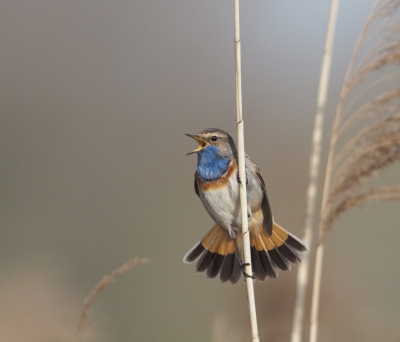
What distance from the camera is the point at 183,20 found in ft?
29.7

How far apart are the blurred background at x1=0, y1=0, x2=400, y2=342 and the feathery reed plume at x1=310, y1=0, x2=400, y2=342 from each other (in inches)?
68.7

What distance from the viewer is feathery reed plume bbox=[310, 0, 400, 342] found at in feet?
7.45

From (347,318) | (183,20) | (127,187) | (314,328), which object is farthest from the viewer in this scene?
(183,20)

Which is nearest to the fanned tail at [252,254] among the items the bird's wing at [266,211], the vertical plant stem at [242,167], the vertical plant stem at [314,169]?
the bird's wing at [266,211]

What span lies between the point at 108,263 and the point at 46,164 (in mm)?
1919

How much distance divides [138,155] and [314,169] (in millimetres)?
5348

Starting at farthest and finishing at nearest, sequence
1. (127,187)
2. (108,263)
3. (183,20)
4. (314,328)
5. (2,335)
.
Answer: (183,20) → (127,187) → (108,263) → (2,335) → (314,328)

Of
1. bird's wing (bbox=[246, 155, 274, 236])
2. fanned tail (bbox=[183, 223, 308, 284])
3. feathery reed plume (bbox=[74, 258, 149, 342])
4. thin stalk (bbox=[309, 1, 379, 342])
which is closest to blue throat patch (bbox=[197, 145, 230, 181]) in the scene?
bird's wing (bbox=[246, 155, 274, 236])

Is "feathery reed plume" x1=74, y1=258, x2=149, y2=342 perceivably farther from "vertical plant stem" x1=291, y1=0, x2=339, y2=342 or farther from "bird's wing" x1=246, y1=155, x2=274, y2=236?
"bird's wing" x1=246, y1=155, x2=274, y2=236

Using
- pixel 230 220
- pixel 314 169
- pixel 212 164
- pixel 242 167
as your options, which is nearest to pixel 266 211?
pixel 230 220

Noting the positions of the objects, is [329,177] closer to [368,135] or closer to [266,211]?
[368,135]

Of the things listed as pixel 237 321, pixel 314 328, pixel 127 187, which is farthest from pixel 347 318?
pixel 127 187

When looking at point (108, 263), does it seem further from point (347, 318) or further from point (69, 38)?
point (69, 38)

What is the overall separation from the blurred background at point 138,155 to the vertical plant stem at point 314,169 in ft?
4.79
